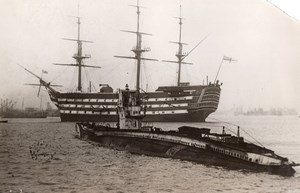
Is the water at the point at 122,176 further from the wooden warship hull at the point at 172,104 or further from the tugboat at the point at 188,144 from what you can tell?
the wooden warship hull at the point at 172,104

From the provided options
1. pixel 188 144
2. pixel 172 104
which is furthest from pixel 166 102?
pixel 188 144

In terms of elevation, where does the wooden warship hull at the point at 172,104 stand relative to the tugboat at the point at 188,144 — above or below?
above

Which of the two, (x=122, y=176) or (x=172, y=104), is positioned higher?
(x=172, y=104)

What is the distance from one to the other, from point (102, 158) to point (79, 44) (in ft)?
130

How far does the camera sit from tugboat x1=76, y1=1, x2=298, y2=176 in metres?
23.0

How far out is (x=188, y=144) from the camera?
1096 inches

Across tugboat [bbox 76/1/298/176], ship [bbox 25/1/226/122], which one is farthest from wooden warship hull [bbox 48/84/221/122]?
tugboat [bbox 76/1/298/176]

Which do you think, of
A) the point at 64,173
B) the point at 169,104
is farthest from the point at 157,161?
the point at 169,104

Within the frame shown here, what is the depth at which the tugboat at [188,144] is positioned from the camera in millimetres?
22984

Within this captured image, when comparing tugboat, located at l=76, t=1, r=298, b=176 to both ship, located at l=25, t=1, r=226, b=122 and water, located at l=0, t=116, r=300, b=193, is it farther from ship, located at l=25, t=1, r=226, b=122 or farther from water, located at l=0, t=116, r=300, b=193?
ship, located at l=25, t=1, r=226, b=122

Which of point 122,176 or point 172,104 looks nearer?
point 122,176

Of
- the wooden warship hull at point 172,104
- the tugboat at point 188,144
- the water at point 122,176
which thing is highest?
the wooden warship hull at point 172,104

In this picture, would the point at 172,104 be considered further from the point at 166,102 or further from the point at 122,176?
the point at 122,176

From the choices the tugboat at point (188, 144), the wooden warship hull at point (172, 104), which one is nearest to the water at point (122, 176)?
the tugboat at point (188, 144)
